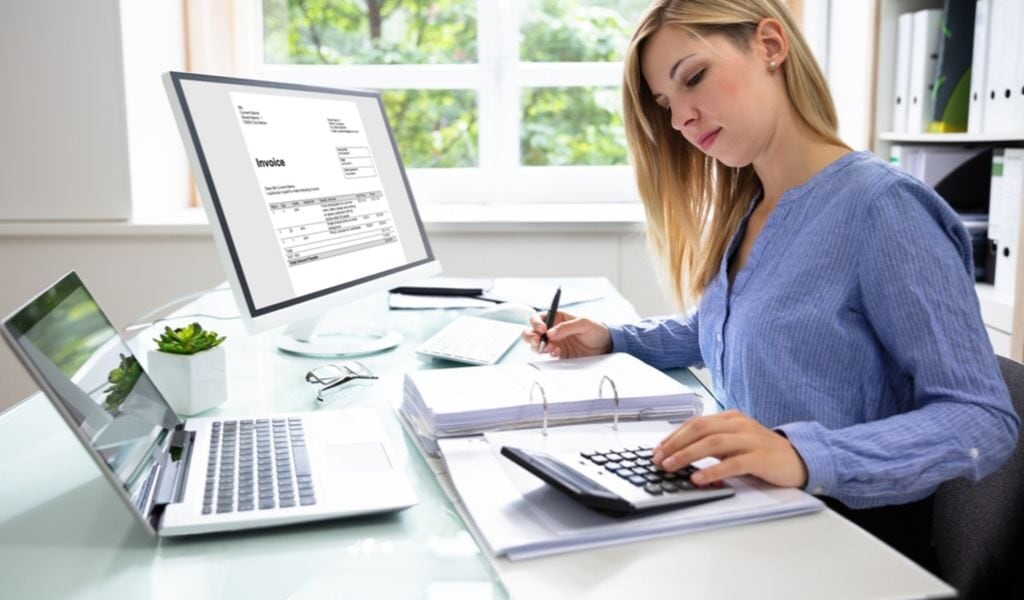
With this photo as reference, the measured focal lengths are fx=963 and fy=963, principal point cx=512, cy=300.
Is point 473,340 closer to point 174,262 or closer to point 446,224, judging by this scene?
point 446,224

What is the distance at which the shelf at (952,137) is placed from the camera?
1.99m

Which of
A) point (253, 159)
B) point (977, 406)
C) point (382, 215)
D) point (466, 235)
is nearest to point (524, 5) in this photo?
point (466, 235)

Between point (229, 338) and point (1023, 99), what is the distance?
5.23ft

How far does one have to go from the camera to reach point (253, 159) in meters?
1.29

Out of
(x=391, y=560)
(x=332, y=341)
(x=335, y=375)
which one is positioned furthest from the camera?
(x=332, y=341)

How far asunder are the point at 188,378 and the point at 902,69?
6.43 ft

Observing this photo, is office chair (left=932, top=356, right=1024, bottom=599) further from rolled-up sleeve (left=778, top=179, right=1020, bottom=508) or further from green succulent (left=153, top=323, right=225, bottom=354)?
green succulent (left=153, top=323, right=225, bottom=354)

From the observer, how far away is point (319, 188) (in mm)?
1414

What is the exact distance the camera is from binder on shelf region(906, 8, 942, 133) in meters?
2.27

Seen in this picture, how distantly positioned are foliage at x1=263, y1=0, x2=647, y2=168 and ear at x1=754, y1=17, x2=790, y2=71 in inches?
78.3

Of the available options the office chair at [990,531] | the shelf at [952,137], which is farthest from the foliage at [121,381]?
the shelf at [952,137]

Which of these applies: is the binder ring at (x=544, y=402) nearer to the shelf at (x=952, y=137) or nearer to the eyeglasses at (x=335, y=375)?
the eyeglasses at (x=335, y=375)

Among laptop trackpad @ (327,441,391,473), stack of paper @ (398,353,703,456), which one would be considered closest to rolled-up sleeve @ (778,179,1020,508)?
stack of paper @ (398,353,703,456)

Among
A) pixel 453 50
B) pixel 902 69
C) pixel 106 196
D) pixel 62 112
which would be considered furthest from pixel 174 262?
pixel 902 69
